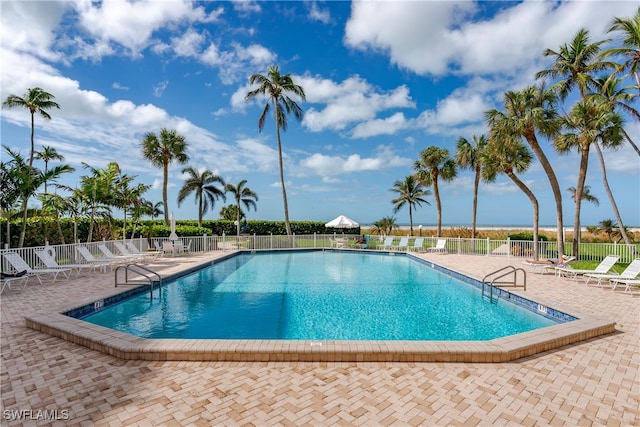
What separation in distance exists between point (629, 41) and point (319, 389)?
14709mm

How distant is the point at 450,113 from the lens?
2025 cm

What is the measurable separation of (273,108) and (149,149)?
9.64 m

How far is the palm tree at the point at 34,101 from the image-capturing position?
1477cm

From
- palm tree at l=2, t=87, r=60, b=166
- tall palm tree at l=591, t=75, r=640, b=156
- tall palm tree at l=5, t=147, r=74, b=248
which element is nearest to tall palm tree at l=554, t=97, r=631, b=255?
tall palm tree at l=591, t=75, r=640, b=156

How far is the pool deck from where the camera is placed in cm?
274

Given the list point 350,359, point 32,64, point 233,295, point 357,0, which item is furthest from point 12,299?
point 357,0

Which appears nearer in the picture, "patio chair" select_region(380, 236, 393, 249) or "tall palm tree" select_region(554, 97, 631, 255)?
"tall palm tree" select_region(554, 97, 631, 255)

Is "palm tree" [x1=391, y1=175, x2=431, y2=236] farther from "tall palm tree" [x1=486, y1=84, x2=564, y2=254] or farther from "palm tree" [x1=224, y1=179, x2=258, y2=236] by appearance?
"tall palm tree" [x1=486, y1=84, x2=564, y2=254]

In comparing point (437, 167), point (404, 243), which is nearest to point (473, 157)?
point (437, 167)

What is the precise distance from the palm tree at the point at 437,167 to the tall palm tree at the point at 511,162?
8.05m

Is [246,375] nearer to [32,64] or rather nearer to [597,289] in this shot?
[597,289]

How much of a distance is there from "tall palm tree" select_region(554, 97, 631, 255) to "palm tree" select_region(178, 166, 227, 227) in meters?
24.0

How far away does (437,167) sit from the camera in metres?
24.8

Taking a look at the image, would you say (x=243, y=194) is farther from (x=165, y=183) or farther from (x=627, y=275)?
(x=627, y=275)
